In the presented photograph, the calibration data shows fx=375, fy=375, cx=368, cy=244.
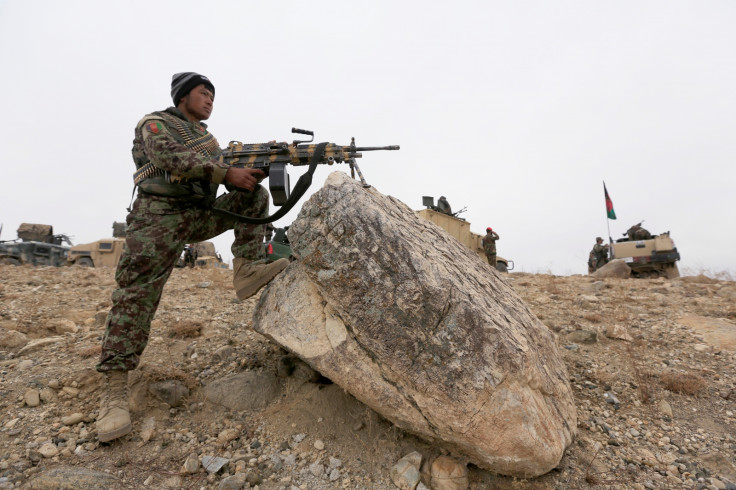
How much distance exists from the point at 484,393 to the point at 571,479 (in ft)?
2.77

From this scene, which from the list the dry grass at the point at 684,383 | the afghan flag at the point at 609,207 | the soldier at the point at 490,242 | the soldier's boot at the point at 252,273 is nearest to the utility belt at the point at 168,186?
the soldier's boot at the point at 252,273

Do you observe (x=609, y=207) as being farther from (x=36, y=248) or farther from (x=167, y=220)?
(x=36, y=248)

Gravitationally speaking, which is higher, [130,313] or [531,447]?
[130,313]

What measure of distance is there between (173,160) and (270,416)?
182 centimetres

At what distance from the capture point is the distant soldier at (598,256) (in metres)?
15.8

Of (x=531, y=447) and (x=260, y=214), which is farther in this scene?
(x=260, y=214)

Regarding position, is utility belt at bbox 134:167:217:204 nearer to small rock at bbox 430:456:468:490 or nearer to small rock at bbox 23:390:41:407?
small rock at bbox 23:390:41:407

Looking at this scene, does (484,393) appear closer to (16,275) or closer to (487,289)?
(487,289)

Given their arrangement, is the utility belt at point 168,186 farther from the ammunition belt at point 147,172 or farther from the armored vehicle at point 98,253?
the armored vehicle at point 98,253

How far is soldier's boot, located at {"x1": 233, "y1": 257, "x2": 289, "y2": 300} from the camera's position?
2.81 m

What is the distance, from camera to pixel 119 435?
2209 mm

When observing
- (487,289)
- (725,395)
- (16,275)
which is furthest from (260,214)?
(16,275)

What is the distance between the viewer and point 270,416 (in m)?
2.56

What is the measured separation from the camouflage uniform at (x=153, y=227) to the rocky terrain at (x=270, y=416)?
450 millimetres
